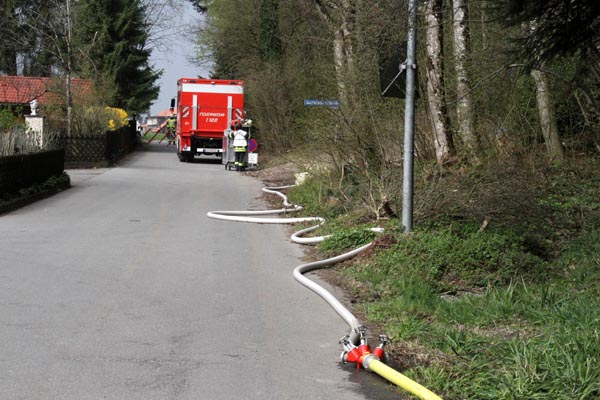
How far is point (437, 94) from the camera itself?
1409cm

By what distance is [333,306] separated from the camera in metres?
8.31

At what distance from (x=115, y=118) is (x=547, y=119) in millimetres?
28358

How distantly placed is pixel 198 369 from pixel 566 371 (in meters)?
2.68

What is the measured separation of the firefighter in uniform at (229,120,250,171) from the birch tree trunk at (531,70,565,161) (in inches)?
640

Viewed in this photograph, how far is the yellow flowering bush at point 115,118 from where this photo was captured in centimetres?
3733

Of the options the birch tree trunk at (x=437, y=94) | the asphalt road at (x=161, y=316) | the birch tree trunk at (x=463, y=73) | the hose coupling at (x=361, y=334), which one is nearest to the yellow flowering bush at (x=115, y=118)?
the asphalt road at (x=161, y=316)

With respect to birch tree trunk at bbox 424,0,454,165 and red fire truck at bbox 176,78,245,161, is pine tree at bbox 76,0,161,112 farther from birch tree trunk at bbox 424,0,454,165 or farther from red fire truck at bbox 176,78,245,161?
birch tree trunk at bbox 424,0,454,165

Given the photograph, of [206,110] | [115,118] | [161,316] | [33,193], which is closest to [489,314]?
[161,316]

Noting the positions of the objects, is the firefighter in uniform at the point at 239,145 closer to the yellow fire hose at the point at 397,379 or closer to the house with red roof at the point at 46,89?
the house with red roof at the point at 46,89

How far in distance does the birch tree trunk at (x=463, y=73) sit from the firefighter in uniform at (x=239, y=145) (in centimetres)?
1657

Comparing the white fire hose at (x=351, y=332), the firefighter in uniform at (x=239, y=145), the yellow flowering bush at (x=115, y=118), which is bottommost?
the white fire hose at (x=351, y=332)

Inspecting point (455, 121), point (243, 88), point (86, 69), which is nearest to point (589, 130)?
point (455, 121)

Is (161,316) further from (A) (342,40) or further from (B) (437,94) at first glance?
(A) (342,40)

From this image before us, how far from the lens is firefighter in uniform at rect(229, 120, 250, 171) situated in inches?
1221
